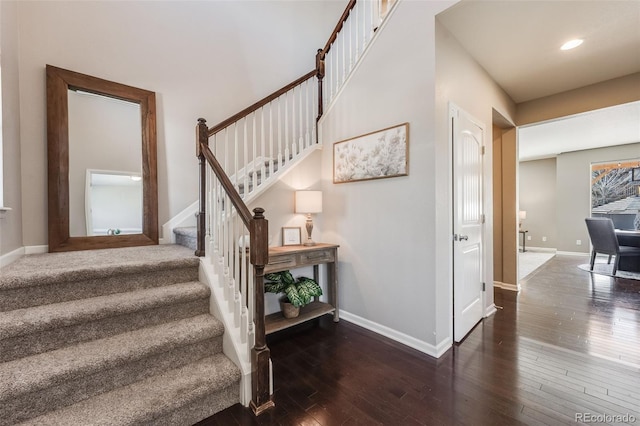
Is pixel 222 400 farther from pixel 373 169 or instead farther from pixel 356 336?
pixel 373 169

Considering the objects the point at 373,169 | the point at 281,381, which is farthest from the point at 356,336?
the point at 373,169

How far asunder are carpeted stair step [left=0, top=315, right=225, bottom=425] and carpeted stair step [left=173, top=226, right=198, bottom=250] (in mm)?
934

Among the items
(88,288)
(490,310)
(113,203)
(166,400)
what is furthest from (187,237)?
(490,310)

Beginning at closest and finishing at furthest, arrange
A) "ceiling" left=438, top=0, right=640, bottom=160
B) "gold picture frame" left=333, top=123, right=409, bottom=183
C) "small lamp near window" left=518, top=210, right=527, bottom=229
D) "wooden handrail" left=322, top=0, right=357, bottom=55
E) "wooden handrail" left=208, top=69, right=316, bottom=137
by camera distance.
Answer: "ceiling" left=438, top=0, right=640, bottom=160 < "gold picture frame" left=333, top=123, right=409, bottom=183 < "wooden handrail" left=208, top=69, right=316, bottom=137 < "wooden handrail" left=322, top=0, right=357, bottom=55 < "small lamp near window" left=518, top=210, right=527, bottom=229

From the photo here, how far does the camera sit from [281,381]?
1897 millimetres

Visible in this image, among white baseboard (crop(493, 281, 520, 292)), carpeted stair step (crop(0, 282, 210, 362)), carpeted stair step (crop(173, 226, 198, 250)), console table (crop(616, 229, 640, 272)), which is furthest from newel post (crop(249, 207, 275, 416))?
console table (crop(616, 229, 640, 272))

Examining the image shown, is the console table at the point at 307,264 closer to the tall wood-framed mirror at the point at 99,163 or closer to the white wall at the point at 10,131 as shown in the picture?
the tall wood-framed mirror at the point at 99,163

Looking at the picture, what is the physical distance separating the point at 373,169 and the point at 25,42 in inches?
137

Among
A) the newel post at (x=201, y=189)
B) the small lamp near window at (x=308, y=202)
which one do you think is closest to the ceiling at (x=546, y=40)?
the small lamp near window at (x=308, y=202)

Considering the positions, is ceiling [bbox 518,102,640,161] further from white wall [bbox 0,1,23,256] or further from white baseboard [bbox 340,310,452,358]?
white wall [bbox 0,1,23,256]

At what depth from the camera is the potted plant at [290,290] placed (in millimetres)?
2559

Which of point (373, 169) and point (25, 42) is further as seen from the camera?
point (373, 169)

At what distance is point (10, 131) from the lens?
2188mm

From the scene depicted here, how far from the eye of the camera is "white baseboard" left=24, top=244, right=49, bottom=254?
8.01ft
